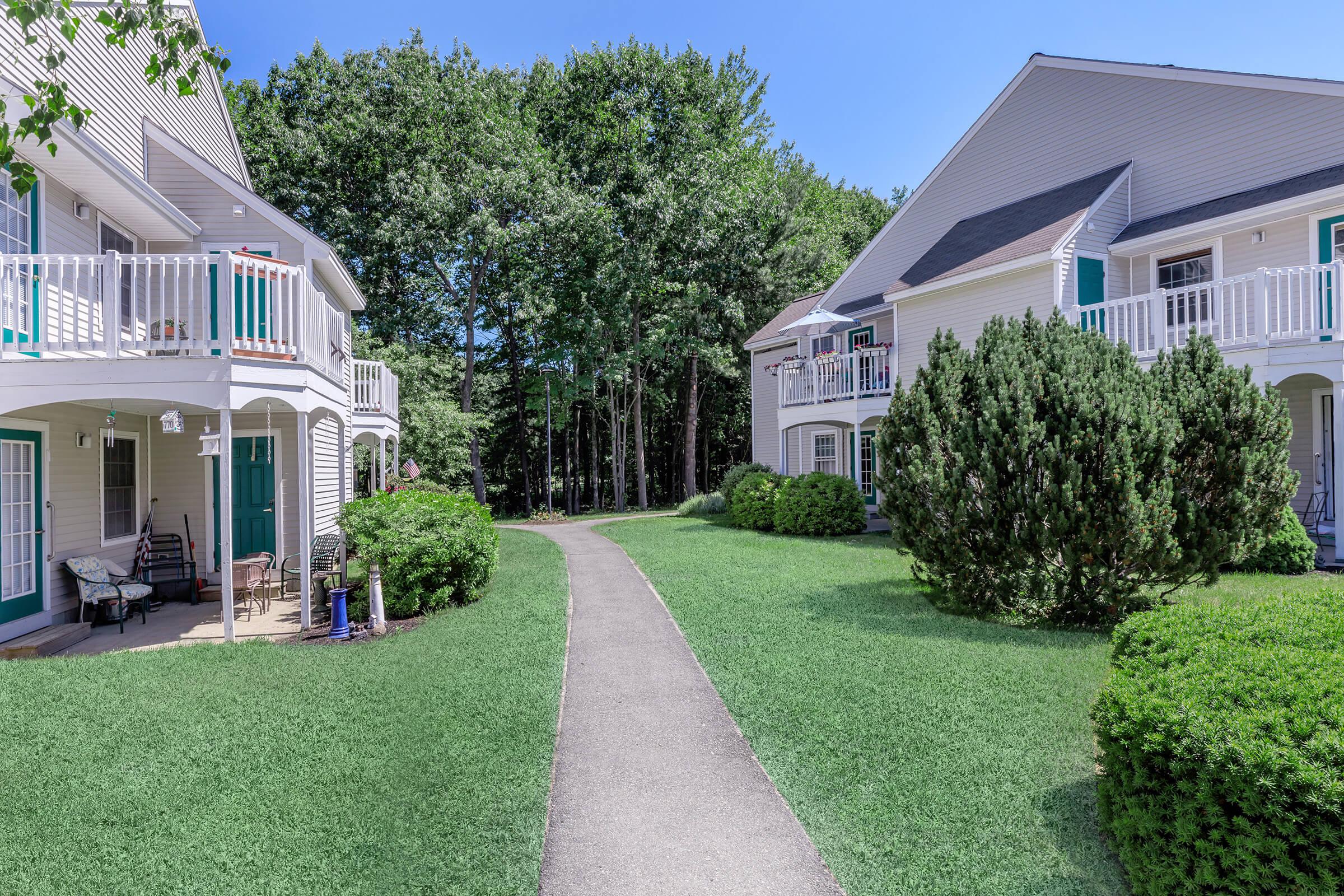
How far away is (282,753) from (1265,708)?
17.3ft

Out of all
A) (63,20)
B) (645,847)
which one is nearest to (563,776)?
(645,847)

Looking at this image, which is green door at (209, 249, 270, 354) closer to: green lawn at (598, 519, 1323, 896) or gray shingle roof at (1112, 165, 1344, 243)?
green lawn at (598, 519, 1323, 896)

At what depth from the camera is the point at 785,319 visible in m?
25.1

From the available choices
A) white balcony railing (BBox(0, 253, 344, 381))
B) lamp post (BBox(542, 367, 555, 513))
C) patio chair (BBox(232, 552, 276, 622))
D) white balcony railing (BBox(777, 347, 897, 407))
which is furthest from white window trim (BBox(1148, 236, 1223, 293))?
lamp post (BBox(542, 367, 555, 513))

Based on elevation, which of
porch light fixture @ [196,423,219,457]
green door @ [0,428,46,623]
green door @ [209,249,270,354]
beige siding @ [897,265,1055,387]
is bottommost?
green door @ [0,428,46,623]

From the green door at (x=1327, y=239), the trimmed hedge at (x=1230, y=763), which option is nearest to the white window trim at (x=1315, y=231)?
the green door at (x=1327, y=239)

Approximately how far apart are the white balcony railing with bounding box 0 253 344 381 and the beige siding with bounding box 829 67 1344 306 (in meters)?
15.1

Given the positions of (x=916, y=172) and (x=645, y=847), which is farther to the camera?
(x=916, y=172)

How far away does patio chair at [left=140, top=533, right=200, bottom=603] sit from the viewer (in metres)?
10.7

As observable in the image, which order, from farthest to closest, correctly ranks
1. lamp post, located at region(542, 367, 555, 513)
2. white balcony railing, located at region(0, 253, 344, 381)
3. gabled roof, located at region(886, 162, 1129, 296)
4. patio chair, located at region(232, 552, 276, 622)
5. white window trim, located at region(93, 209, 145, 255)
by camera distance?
1. lamp post, located at region(542, 367, 555, 513)
2. gabled roof, located at region(886, 162, 1129, 296)
3. white window trim, located at region(93, 209, 145, 255)
4. patio chair, located at region(232, 552, 276, 622)
5. white balcony railing, located at region(0, 253, 344, 381)

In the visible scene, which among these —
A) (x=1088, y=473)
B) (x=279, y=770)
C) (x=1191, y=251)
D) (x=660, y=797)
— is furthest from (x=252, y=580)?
(x=1191, y=251)

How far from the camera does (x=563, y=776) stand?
175 inches

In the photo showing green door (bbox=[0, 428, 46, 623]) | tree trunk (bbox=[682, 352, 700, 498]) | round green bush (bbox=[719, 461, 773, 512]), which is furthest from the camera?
tree trunk (bbox=[682, 352, 700, 498])

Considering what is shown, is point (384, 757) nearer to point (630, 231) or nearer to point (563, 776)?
point (563, 776)
